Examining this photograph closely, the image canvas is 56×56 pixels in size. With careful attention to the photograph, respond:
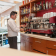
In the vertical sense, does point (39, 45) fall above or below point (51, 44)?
below

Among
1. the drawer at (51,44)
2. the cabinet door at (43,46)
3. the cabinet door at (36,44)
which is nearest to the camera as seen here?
the drawer at (51,44)

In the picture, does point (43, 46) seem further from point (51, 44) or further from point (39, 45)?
point (51, 44)

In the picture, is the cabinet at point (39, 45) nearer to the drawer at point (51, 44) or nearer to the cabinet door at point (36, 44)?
the cabinet door at point (36, 44)

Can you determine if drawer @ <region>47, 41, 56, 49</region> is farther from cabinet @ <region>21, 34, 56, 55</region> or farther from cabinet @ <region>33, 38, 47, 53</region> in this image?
cabinet @ <region>33, 38, 47, 53</region>

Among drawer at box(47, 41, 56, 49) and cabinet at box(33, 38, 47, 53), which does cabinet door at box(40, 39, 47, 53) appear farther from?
drawer at box(47, 41, 56, 49)

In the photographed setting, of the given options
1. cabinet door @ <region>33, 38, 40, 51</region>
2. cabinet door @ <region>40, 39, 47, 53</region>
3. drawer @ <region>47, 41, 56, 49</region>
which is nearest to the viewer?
drawer @ <region>47, 41, 56, 49</region>

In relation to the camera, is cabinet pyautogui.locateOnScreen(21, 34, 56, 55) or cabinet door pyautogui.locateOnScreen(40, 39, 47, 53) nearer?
cabinet pyautogui.locateOnScreen(21, 34, 56, 55)

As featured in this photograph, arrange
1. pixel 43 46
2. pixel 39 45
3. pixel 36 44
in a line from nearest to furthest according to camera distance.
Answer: pixel 43 46
pixel 39 45
pixel 36 44

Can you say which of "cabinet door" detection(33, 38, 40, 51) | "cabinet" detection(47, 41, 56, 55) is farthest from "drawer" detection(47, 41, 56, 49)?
"cabinet door" detection(33, 38, 40, 51)

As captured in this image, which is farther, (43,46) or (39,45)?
(39,45)

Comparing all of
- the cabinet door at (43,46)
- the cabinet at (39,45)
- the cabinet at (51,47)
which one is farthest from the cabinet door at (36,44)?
the cabinet at (51,47)

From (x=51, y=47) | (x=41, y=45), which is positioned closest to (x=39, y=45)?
(x=41, y=45)

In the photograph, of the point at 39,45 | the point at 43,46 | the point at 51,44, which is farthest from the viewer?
the point at 39,45

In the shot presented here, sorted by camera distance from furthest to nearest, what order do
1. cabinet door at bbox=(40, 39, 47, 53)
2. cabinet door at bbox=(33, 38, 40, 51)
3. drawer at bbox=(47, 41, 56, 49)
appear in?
cabinet door at bbox=(33, 38, 40, 51)
cabinet door at bbox=(40, 39, 47, 53)
drawer at bbox=(47, 41, 56, 49)
